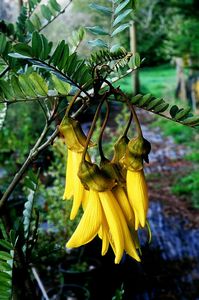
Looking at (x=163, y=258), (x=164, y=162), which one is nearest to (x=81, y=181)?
(x=163, y=258)

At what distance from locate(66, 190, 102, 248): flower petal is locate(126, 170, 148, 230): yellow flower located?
4 cm

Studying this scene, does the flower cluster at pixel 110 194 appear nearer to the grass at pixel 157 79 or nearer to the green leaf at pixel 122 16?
the green leaf at pixel 122 16

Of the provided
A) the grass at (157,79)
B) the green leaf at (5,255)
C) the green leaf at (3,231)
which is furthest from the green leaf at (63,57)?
the grass at (157,79)

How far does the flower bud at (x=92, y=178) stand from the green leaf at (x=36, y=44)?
0.14 m

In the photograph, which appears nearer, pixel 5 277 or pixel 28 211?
pixel 5 277

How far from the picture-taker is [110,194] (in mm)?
581

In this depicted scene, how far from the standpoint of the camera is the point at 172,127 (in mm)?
7156

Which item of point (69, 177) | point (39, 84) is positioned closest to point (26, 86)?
point (39, 84)

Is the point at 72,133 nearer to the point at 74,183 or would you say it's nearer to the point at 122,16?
the point at 74,183

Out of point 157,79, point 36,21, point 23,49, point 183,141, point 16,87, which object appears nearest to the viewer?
point 23,49

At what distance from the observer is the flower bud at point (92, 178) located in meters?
0.57

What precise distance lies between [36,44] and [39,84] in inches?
3.3

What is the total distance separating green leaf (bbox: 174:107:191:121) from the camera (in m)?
0.60

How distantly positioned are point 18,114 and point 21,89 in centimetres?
432
